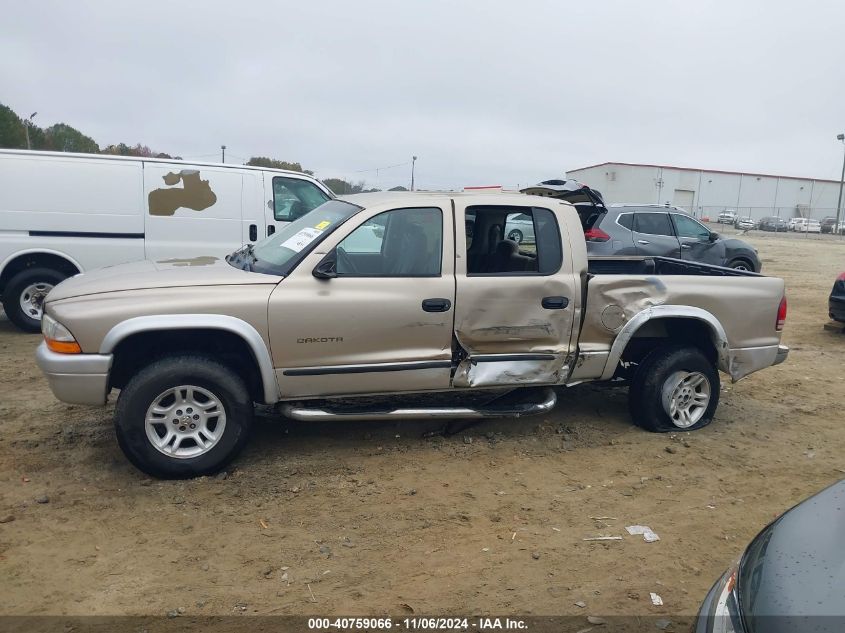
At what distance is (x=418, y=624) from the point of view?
2854 millimetres

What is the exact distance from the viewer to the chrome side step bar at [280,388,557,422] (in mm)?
4219

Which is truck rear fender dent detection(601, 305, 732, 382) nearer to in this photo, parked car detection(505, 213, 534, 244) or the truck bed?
the truck bed

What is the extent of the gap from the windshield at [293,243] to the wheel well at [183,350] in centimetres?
53

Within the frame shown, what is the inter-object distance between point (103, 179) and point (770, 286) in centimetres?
705

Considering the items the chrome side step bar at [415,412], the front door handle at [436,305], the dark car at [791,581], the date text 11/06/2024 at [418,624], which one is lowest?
the date text 11/06/2024 at [418,624]

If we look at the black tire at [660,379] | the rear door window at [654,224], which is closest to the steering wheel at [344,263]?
the black tire at [660,379]

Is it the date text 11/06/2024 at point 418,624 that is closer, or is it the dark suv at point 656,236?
the date text 11/06/2024 at point 418,624

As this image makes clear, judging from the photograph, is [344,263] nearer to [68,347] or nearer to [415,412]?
[415,412]

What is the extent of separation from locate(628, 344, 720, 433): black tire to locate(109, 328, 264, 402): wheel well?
2884mm

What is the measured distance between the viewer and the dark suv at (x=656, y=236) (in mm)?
11891

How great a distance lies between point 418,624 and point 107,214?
6.55 meters

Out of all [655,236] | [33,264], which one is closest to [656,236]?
[655,236]

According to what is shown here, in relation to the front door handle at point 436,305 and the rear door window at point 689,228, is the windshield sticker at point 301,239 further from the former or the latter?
the rear door window at point 689,228

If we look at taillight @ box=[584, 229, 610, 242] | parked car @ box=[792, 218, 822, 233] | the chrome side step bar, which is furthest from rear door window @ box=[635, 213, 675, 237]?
parked car @ box=[792, 218, 822, 233]
